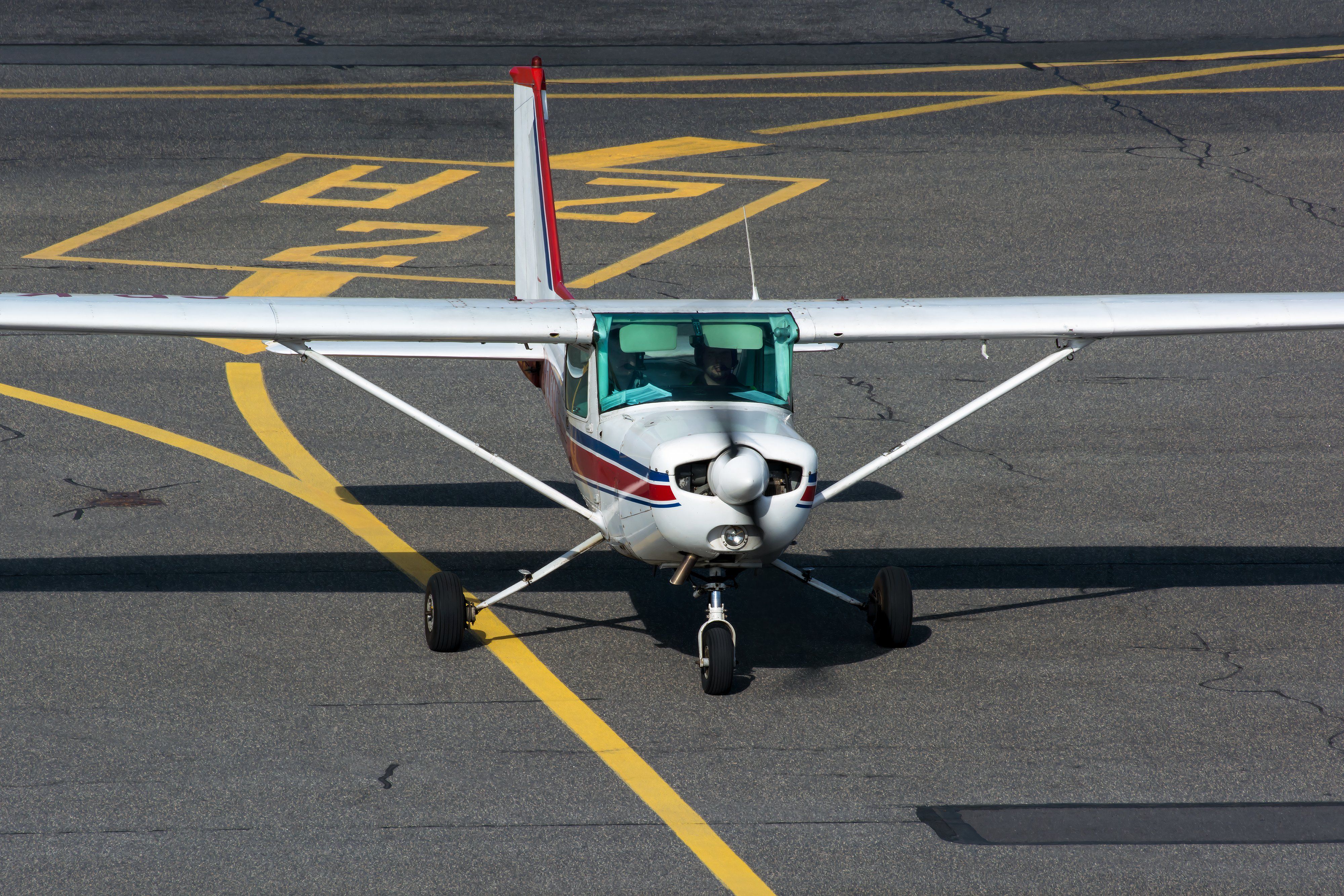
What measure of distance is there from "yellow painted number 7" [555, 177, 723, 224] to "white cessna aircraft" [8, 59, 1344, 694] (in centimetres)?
897

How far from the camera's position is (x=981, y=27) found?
27.9 metres

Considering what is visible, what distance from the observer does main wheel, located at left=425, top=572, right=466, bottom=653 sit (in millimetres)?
9203

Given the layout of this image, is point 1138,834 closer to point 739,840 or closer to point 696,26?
point 739,840

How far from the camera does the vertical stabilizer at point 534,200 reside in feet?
38.8

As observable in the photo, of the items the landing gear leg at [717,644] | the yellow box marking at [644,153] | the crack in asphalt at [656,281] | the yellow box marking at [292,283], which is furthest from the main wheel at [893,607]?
the yellow box marking at [644,153]

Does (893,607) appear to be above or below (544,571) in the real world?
below

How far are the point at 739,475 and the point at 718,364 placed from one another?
4.71 feet

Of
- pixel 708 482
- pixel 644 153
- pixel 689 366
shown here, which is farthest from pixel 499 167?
pixel 708 482

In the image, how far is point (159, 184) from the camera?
20016mm

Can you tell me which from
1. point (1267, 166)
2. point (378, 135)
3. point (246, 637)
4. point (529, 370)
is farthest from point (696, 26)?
point (246, 637)

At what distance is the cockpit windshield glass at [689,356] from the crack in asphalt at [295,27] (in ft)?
62.1

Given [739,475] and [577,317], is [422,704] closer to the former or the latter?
[739,475]

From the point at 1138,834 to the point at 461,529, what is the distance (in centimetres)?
583

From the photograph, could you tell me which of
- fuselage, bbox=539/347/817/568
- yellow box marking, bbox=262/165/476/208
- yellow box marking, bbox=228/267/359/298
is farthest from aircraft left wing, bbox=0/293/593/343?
yellow box marking, bbox=262/165/476/208
